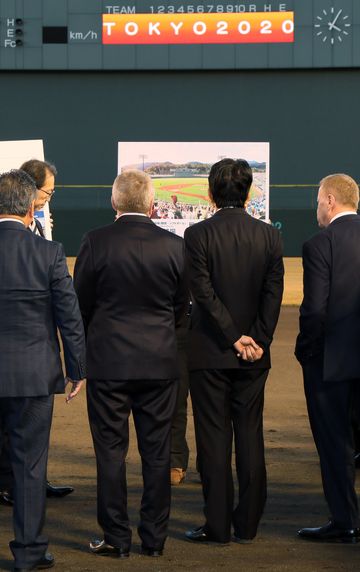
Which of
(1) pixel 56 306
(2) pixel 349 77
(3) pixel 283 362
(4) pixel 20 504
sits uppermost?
(2) pixel 349 77

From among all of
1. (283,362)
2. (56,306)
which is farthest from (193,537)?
(283,362)

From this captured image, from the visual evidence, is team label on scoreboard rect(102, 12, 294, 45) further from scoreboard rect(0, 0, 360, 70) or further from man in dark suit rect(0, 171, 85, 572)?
man in dark suit rect(0, 171, 85, 572)

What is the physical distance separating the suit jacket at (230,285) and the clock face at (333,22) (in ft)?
73.8

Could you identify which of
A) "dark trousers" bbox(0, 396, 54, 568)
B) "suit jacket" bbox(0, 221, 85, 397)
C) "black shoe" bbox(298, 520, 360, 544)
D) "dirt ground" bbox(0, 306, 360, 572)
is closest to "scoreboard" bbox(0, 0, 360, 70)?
"dirt ground" bbox(0, 306, 360, 572)

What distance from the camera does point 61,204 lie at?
93.7 feet

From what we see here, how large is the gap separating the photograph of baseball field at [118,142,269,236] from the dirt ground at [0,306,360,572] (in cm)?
476

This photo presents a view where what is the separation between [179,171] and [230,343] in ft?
27.7

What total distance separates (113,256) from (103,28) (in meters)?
22.9

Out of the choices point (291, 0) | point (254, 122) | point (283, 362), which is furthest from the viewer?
point (254, 122)

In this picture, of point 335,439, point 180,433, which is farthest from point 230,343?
point 180,433

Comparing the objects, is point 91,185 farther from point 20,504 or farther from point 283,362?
point 20,504

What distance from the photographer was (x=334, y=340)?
5617 millimetres

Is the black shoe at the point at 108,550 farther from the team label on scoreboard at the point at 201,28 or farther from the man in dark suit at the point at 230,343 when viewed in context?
the team label on scoreboard at the point at 201,28

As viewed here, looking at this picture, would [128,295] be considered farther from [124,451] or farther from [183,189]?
[183,189]
